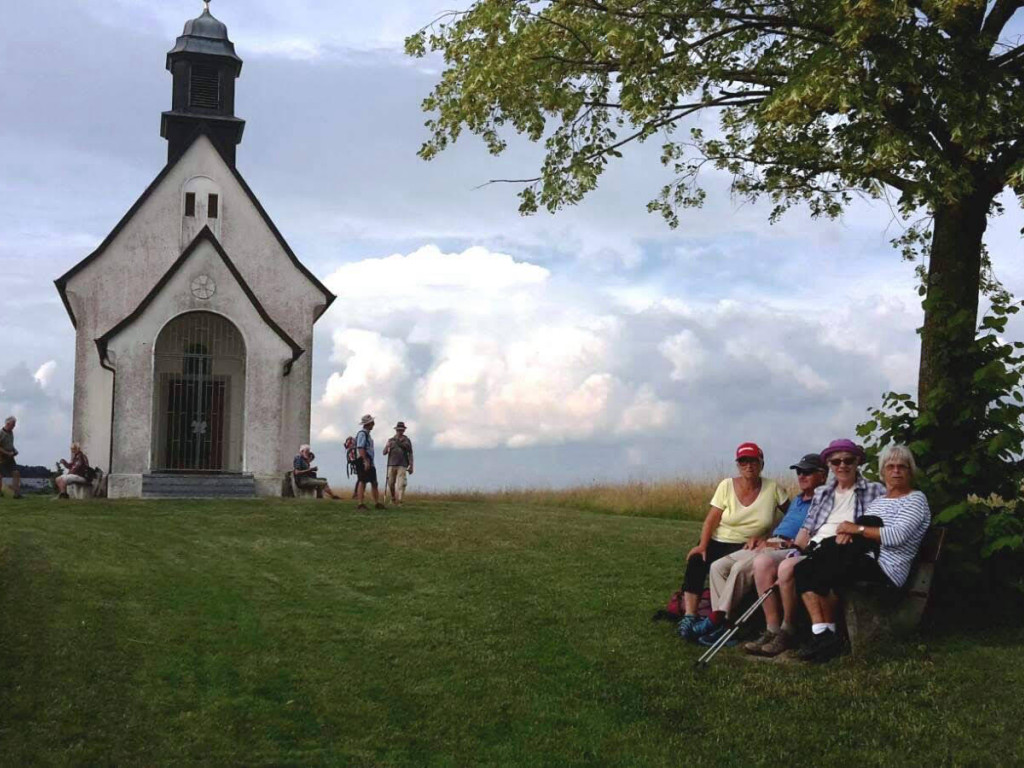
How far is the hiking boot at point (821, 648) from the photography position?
33.3ft

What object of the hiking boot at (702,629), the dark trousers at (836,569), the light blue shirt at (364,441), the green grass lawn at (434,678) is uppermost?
the light blue shirt at (364,441)

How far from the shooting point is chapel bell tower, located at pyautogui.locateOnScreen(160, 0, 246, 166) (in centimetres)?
3500

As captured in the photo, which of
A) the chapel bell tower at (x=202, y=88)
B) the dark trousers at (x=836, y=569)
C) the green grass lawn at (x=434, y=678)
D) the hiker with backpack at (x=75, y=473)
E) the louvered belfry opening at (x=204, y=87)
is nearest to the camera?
the green grass lawn at (x=434, y=678)

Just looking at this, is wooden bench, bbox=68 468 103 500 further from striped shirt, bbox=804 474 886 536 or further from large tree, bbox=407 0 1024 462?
striped shirt, bbox=804 474 886 536

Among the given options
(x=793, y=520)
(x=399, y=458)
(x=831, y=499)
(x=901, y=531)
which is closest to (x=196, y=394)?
(x=399, y=458)

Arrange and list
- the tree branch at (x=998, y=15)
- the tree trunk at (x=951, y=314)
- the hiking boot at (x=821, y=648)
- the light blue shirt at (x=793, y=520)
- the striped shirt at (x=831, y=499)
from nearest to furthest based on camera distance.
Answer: the hiking boot at (x=821, y=648), the striped shirt at (x=831, y=499), the light blue shirt at (x=793, y=520), the tree trunk at (x=951, y=314), the tree branch at (x=998, y=15)

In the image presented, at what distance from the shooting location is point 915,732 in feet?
28.7

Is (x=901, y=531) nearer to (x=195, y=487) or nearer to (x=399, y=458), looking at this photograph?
(x=399, y=458)

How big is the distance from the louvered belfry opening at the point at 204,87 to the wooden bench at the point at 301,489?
12.0 meters

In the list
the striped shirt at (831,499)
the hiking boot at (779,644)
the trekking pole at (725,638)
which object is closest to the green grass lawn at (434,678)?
the trekking pole at (725,638)

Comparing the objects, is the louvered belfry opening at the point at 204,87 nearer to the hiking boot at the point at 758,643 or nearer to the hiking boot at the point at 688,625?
the hiking boot at the point at 688,625

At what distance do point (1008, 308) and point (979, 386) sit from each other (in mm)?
865

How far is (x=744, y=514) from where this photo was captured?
37.6ft

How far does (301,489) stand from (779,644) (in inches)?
833
